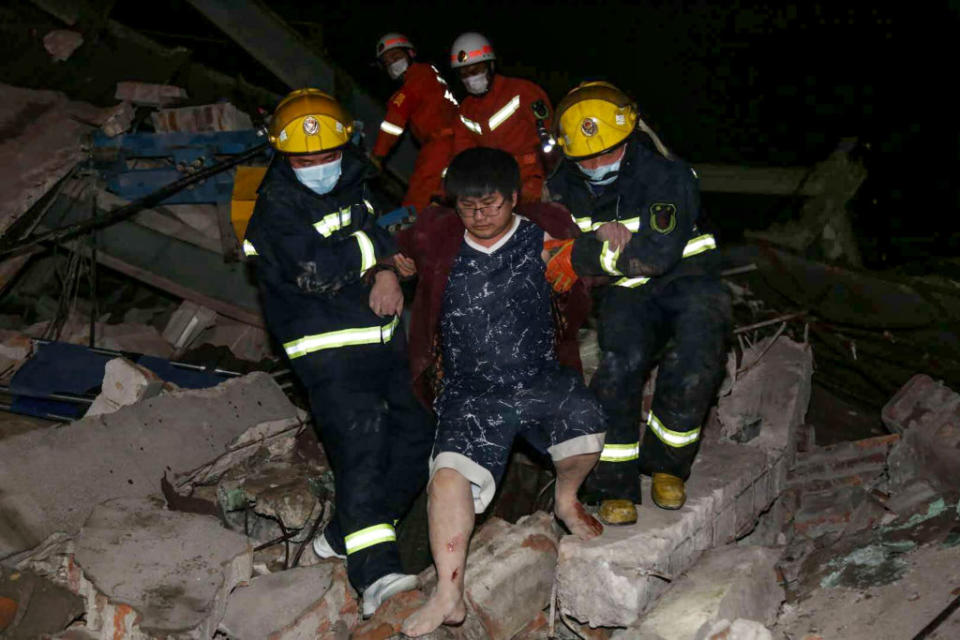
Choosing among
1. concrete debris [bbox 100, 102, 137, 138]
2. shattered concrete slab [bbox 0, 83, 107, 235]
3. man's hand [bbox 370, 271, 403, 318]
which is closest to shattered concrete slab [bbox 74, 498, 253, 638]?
man's hand [bbox 370, 271, 403, 318]

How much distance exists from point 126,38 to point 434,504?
5.68 m

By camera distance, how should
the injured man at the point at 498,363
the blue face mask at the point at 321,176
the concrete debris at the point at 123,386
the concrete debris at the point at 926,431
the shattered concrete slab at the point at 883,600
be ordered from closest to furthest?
A: 1. the shattered concrete slab at the point at 883,600
2. the injured man at the point at 498,363
3. the blue face mask at the point at 321,176
4. the concrete debris at the point at 926,431
5. the concrete debris at the point at 123,386

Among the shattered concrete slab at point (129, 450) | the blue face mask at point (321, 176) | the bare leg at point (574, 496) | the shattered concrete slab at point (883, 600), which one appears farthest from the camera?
the shattered concrete slab at point (129, 450)

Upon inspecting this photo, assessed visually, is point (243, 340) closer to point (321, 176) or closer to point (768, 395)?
point (321, 176)

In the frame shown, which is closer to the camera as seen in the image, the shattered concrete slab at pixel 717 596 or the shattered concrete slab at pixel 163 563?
the shattered concrete slab at pixel 717 596

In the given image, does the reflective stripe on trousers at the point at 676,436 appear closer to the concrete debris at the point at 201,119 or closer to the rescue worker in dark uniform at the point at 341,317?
the rescue worker in dark uniform at the point at 341,317

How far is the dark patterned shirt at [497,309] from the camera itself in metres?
3.66

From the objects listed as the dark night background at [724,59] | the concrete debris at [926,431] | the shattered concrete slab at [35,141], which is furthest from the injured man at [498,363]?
the dark night background at [724,59]

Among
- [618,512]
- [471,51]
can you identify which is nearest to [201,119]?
[471,51]

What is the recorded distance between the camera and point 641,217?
3.89 metres

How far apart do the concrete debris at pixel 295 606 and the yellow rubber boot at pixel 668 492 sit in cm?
137

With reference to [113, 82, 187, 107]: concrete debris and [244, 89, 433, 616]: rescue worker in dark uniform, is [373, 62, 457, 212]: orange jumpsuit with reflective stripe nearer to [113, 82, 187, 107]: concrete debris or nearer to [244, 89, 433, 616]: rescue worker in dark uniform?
[113, 82, 187, 107]: concrete debris

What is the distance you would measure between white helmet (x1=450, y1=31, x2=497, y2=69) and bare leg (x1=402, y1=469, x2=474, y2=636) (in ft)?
12.5

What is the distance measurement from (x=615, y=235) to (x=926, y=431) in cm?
248
